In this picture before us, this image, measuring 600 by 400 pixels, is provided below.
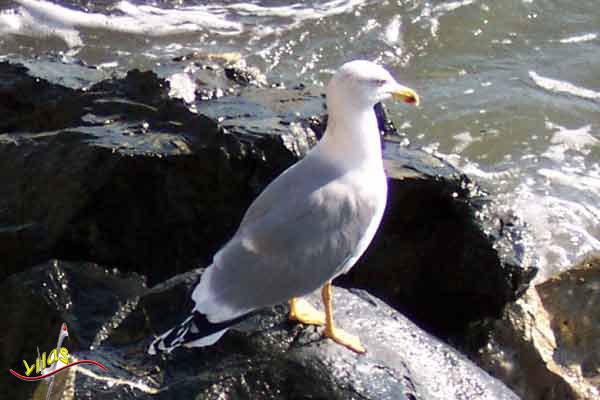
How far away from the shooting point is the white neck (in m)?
3.82

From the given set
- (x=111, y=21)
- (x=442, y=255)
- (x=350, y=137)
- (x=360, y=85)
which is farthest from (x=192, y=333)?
(x=111, y=21)

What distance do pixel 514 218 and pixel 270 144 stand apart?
152 cm

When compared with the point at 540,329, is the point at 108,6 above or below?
above

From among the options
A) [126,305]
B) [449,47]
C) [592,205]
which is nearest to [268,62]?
[449,47]

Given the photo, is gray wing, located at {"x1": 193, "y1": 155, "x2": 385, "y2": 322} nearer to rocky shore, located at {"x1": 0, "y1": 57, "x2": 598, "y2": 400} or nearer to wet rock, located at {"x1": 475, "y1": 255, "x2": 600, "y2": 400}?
rocky shore, located at {"x1": 0, "y1": 57, "x2": 598, "y2": 400}

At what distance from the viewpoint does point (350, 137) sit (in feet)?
12.6

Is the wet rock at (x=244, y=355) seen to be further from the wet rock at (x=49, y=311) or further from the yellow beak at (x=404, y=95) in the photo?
the yellow beak at (x=404, y=95)

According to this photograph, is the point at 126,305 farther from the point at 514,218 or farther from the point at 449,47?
the point at 449,47

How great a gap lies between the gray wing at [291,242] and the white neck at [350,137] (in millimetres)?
99

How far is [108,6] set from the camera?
10438mm

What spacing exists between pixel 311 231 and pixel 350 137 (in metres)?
0.53

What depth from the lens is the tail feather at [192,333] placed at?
3.19 metres

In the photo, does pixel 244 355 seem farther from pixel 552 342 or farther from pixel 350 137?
pixel 552 342

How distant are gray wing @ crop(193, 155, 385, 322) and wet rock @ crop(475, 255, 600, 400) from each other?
1868 mm
